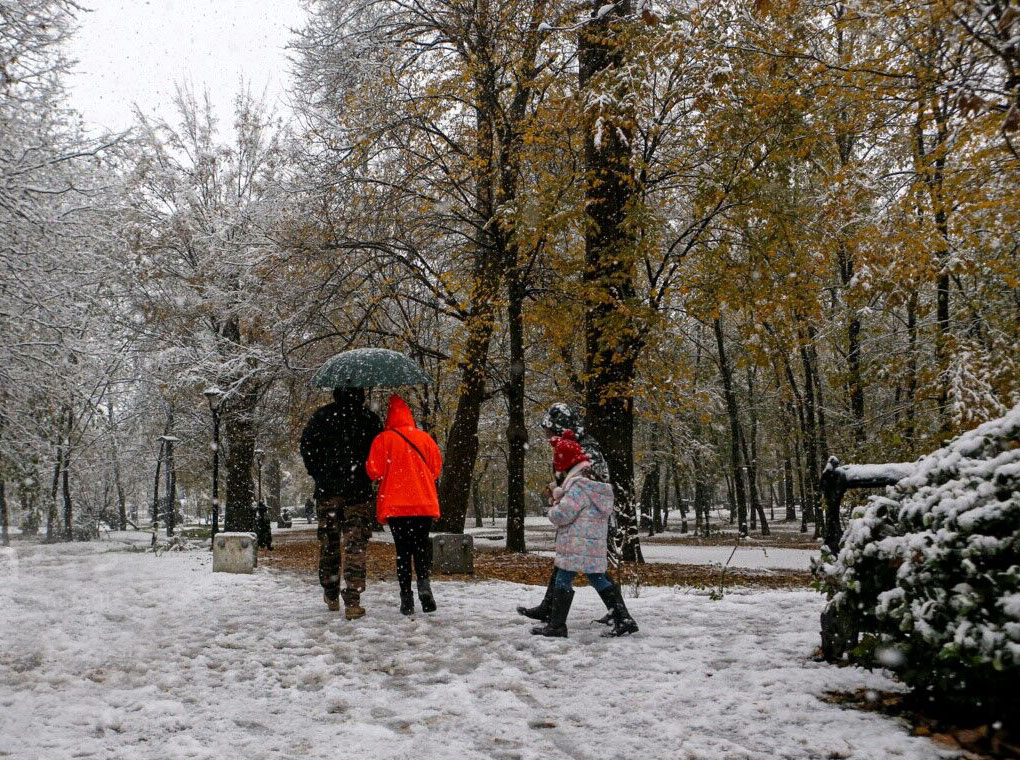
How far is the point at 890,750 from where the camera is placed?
3.25 m

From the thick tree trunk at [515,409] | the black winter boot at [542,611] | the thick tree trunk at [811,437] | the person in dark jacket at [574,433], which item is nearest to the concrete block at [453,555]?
the thick tree trunk at [515,409]

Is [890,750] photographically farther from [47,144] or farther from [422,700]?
[47,144]

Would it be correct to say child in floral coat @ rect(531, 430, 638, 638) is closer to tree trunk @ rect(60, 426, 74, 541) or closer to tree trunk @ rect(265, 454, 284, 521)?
tree trunk @ rect(60, 426, 74, 541)

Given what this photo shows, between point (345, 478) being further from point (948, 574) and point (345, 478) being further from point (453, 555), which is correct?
point (948, 574)

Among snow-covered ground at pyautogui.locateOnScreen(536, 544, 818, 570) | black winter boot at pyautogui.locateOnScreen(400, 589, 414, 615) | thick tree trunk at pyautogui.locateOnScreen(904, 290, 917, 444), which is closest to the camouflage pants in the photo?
black winter boot at pyautogui.locateOnScreen(400, 589, 414, 615)

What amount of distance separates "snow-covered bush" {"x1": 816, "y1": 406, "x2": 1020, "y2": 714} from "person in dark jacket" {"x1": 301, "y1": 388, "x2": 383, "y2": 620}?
14.3 ft

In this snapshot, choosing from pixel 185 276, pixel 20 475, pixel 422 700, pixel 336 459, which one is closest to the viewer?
pixel 422 700

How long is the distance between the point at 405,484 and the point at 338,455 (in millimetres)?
769

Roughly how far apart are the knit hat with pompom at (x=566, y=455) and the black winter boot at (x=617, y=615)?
1008 mm

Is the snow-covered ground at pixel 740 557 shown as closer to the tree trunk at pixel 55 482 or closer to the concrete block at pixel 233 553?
the concrete block at pixel 233 553

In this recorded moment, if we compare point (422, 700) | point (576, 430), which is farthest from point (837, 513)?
point (422, 700)

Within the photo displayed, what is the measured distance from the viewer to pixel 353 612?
6922mm

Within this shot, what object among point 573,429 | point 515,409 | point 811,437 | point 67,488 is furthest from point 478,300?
point 67,488

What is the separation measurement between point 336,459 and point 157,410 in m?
21.1
